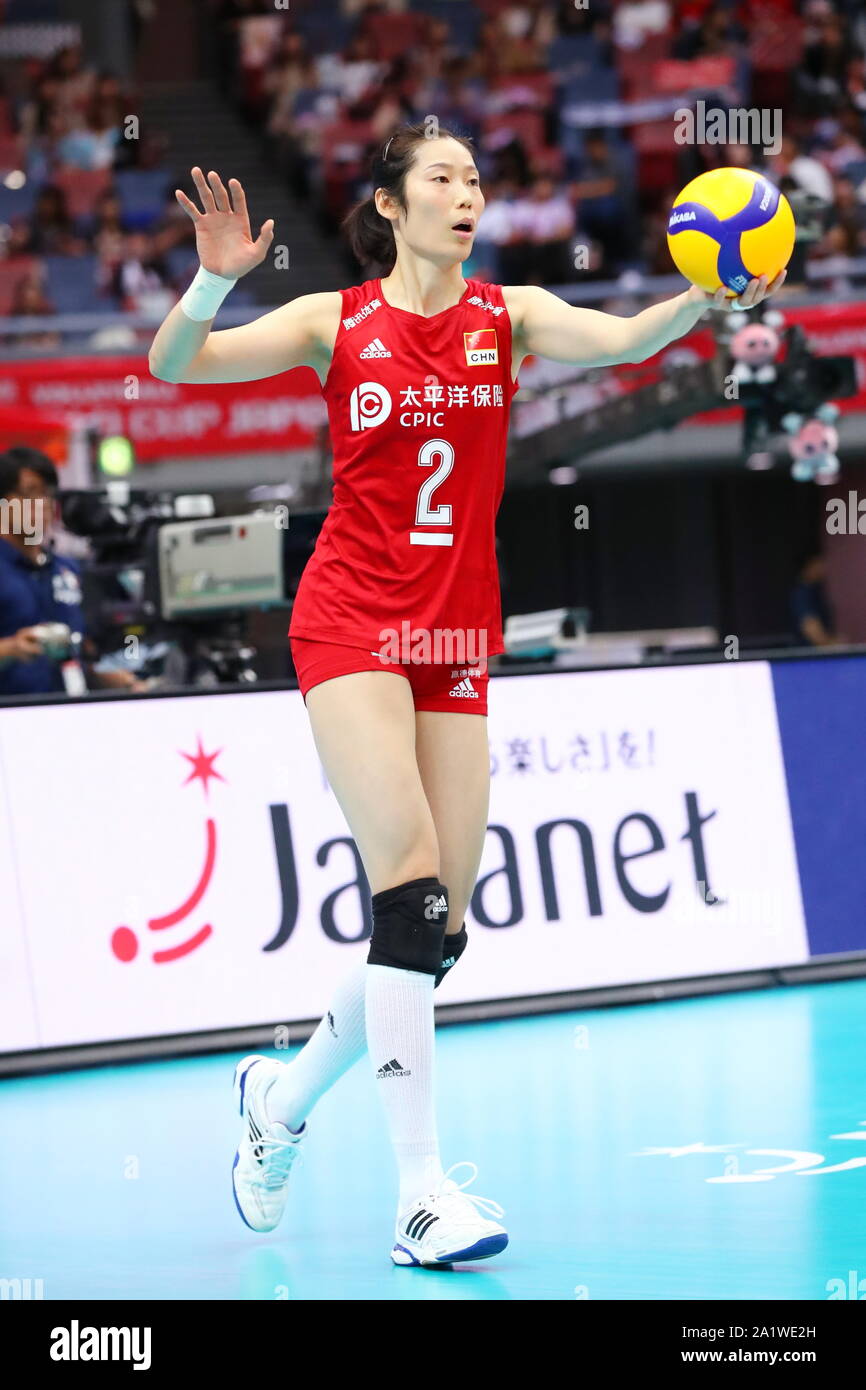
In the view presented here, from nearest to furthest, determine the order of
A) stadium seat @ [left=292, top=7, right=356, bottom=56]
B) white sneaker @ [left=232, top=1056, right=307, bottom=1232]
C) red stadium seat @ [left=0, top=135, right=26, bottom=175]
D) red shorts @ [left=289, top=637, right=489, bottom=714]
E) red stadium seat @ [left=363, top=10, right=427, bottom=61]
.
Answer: red shorts @ [left=289, top=637, right=489, bottom=714] → white sneaker @ [left=232, top=1056, right=307, bottom=1232] → red stadium seat @ [left=0, top=135, right=26, bottom=175] → red stadium seat @ [left=363, top=10, right=427, bottom=61] → stadium seat @ [left=292, top=7, right=356, bottom=56]

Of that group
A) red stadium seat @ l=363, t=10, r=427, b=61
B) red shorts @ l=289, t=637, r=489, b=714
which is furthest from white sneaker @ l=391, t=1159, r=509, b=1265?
red stadium seat @ l=363, t=10, r=427, b=61

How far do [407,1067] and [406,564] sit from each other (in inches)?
42.6

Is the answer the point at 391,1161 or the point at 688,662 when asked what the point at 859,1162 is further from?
the point at 688,662

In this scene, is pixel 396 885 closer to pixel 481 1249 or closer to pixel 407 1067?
pixel 407 1067

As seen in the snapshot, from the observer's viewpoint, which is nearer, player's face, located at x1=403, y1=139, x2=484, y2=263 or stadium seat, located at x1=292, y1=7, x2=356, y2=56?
player's face, located at x1=403, y1=139, x2=484, y2=263

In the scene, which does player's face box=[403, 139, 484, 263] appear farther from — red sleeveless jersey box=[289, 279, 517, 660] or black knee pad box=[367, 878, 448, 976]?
black knee pad box=[367, 878, 448, 976]

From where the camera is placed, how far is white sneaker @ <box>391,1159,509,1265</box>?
3.86 m

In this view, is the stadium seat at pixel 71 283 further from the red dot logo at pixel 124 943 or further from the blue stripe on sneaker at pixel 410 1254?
the blue stripe on sneaker at pixel 410 1254

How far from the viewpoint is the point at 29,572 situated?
8.07m

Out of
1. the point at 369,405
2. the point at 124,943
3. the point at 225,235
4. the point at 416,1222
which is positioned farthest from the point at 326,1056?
the point at 124,943

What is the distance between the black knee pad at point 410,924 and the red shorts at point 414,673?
429 millimetres

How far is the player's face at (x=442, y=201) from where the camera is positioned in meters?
4.16

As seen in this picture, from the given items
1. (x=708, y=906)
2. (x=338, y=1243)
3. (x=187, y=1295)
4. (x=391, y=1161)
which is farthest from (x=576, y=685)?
(x=187, y=1295)

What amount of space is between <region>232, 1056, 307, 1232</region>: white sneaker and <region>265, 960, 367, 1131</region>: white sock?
0.03 m
